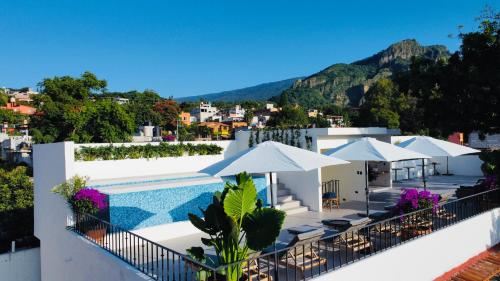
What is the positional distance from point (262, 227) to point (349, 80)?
585 feet

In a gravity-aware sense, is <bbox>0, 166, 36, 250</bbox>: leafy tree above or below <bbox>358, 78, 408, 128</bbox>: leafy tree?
below

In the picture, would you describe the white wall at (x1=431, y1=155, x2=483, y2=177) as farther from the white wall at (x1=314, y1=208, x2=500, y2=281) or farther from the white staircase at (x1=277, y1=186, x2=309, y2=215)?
the white staircase at (x1=277, y1=186, x2=309, y2=215)

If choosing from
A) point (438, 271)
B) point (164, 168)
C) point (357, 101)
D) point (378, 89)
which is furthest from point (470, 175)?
point (357, 101)

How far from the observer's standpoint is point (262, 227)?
18.9 ft

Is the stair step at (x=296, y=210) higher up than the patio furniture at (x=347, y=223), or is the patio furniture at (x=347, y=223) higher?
the patio furniture at (x=347, y=223)

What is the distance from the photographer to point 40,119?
149ft

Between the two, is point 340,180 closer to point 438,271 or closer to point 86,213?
point 438,271

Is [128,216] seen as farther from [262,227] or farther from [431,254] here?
[431,254]

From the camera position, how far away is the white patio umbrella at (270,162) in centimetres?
754

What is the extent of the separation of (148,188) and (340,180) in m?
8.43

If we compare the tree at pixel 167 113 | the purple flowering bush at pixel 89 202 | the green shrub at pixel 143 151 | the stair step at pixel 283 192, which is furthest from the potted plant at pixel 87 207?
the tree at pixel 167 113

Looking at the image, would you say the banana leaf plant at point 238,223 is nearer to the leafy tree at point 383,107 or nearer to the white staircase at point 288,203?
the white staircase at point 288,203

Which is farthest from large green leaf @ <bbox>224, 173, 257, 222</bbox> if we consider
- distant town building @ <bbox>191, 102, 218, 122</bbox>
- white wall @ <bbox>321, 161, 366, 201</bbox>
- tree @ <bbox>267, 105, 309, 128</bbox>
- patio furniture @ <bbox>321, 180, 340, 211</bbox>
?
distant town building @ <bbox>191, 102, 218, 122</bbox>

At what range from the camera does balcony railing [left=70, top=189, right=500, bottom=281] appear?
611cm
